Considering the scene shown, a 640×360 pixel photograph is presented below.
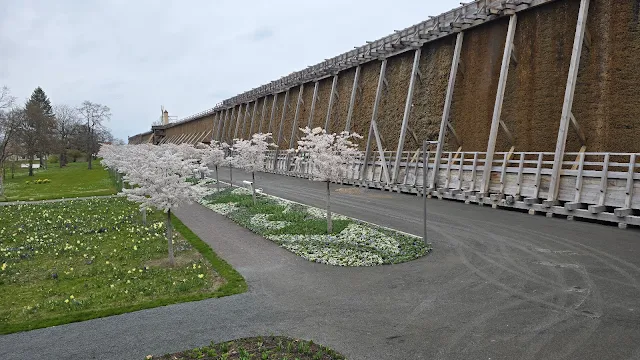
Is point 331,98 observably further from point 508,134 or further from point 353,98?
point 508,134

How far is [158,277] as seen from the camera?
1173cm

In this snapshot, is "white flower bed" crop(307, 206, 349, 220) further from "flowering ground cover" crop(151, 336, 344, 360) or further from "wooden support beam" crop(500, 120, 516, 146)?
"flowering ground cover" crop(151, 336, 344, 360)

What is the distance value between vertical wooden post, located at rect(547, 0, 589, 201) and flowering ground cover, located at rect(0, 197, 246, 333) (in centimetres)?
1317

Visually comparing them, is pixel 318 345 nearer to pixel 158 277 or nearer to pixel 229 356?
pixel 229 356

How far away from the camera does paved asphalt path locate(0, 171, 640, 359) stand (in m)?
7.07

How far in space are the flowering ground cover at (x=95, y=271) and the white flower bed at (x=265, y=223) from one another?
2.71 metres

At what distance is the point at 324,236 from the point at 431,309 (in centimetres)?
729

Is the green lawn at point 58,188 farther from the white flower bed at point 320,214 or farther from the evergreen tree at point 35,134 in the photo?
the white flower bed at point 320,214

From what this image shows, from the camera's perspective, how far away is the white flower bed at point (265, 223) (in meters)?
17.8

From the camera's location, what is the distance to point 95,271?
12500 mm

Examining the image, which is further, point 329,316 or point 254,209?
point 254,209

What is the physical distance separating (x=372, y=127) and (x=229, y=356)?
27.6 metres

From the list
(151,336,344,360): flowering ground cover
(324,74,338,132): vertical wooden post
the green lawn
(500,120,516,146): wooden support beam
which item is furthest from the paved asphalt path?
(324,74,338,132): vertical wooden post

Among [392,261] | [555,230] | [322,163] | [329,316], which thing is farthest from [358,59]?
[329,316]
